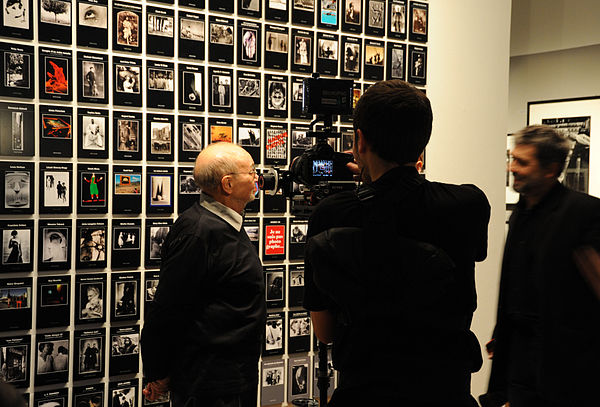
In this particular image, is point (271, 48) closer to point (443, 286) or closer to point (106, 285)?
point (106, 285)

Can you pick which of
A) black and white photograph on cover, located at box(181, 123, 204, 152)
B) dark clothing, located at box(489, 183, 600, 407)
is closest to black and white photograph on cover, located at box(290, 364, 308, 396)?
black and white photograph on cover, located at box(181, 123, 204, 152)

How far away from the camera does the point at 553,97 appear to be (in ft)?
20.1

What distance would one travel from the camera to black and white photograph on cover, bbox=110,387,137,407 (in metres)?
3.75

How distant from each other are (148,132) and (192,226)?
1.26 metres

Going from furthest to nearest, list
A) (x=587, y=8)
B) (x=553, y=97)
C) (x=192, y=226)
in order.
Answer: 1. (x=553, y=97)
2. (x=587, y=8)
3. (x=192, y=226)

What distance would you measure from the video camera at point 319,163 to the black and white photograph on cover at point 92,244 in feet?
3.45

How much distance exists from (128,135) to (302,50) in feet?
4.49

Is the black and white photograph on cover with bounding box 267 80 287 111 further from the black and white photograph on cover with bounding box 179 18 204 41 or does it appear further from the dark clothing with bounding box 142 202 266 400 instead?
the dark clothing with bounding box 142 202 266 400

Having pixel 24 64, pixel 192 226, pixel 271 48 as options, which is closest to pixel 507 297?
pixel 192 226

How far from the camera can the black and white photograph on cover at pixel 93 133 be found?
3.63 m

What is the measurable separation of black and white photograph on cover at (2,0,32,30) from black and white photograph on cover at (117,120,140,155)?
74 centimetres

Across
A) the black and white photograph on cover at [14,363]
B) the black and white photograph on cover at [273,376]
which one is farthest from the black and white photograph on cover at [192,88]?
the black and white photograph on cover at [273,376]

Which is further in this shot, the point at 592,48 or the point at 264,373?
the point at 592,48

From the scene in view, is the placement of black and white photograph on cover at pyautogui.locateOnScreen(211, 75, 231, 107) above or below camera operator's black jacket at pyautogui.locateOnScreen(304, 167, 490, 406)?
above
